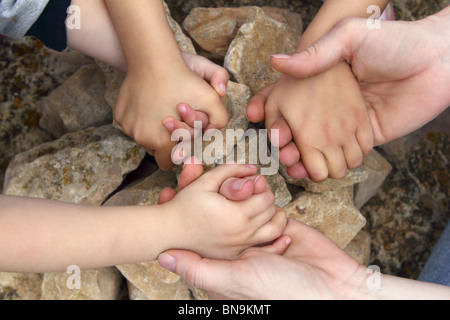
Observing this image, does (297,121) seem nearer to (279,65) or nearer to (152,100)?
(279,65)

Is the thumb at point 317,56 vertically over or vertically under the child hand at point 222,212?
over

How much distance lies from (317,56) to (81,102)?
0.93 m

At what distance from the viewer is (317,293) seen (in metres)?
1.21

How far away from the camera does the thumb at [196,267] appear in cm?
121

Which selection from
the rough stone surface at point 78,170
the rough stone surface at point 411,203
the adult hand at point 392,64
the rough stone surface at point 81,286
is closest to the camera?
the adult hand at point 392,64

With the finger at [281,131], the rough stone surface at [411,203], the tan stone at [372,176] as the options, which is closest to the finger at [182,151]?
the finger at [281,131]

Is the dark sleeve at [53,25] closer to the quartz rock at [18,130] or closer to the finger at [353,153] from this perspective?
the quartz rock at [18,130]

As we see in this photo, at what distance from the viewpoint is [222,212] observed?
1.26m

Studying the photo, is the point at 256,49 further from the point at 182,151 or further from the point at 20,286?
the point at 20,286

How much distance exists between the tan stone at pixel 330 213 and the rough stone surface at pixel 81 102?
791 millimetres

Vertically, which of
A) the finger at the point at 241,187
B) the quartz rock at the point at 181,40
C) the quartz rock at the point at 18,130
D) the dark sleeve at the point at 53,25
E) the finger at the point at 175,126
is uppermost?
the dark sleeve at the point at 53,25

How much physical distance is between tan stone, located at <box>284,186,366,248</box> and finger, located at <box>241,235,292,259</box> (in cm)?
20

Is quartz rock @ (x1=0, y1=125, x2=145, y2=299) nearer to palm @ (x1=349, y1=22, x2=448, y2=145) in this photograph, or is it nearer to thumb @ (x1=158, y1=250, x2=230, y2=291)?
thumb @ (x1=158, y1=250, x2=230, y2=291)

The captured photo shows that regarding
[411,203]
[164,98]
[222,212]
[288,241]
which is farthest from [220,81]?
[411,203]
